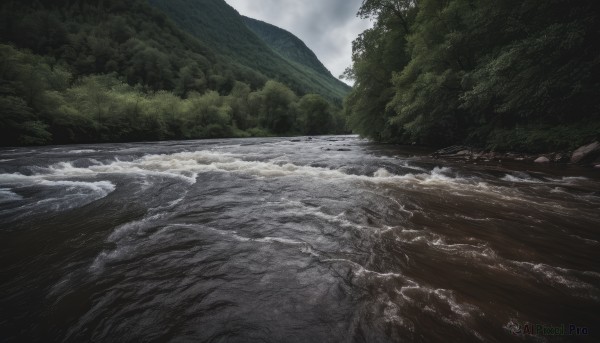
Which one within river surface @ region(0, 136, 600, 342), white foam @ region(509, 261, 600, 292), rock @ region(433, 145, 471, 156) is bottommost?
river surface @ region(0, 136, 600, 342)

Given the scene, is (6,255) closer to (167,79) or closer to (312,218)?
(312,218)

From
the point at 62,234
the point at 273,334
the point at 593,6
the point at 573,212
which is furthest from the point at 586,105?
the point at 62,234

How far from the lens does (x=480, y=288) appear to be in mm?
3502

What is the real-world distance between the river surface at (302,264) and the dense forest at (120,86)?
2314 cm

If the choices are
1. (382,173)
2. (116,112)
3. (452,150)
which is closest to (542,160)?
(452,150)

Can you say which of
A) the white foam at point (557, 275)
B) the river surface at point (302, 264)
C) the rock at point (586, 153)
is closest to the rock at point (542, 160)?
the rock at point (586, 153)

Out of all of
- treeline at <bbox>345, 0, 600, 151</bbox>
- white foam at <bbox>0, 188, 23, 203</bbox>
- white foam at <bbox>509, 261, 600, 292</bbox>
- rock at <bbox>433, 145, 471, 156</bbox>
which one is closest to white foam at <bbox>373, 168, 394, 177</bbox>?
treeline at <bbox>345, 0, 600, 151</bbox>

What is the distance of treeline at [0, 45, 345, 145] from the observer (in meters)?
22.8

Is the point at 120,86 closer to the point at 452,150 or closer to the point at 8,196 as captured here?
the point at 8,196

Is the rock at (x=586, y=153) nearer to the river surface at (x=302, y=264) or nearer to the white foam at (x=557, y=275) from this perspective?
the river surface at (x=302, y=264)

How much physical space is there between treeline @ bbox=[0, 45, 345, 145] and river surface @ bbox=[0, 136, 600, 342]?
67.4 ft

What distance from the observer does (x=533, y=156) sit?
13.4m

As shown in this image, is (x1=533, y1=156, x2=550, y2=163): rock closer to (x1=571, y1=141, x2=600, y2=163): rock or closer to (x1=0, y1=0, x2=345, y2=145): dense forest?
(x1=571, y1=141, x2=600, y2=163): rock

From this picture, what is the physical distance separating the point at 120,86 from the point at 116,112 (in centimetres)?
2312
